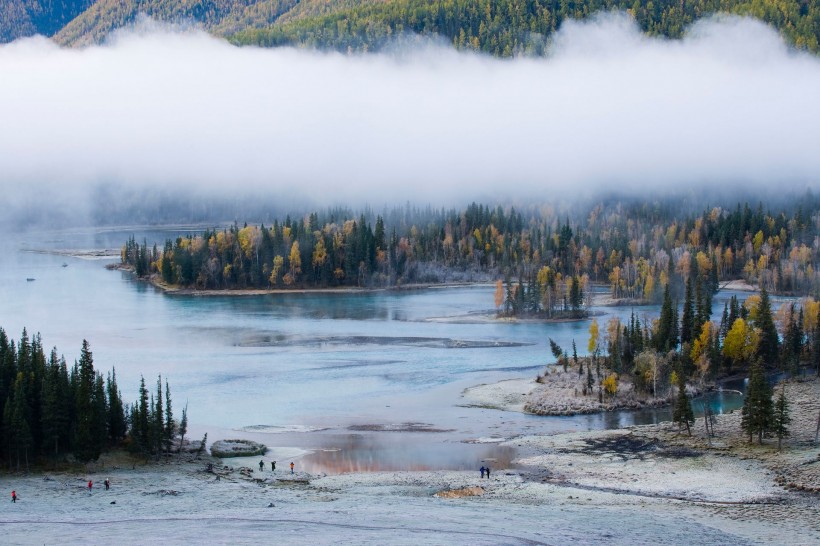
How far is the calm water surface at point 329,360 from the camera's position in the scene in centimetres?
7431

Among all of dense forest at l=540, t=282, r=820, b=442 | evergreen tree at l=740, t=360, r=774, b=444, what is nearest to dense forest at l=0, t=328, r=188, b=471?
dense forest at l=540, t=282, r=820, b=442

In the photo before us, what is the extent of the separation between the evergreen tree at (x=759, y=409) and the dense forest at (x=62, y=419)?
117 feet

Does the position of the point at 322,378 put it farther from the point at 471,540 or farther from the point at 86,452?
the point at 471,540

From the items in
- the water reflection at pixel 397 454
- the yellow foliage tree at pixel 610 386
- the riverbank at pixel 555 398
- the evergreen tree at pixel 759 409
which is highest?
the evergreen tree at pixel 759 409

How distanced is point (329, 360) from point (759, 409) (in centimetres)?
5117

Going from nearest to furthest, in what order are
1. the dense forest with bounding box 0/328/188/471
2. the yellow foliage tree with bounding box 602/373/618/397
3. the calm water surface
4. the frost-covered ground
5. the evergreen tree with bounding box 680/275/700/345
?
the frost-covered ground < the dense forest with bounding box 0/328/188/471 < the calm water surface < the yellow foliage tree with bounding box 602/373/618/397 < the evergreen tree with bounding box 680/275/700/345

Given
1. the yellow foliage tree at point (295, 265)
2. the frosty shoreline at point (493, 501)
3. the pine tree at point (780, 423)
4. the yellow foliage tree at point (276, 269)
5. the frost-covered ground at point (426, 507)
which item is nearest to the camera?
the frost-covered ground at point (426, 507)

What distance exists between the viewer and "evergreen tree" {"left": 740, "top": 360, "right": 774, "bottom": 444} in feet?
216

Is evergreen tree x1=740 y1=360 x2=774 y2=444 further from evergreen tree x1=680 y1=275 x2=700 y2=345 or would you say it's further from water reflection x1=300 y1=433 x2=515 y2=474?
evergreen tree x1=680 y1=275 x2=700 y2=345

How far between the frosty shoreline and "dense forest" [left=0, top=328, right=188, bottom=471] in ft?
8.70

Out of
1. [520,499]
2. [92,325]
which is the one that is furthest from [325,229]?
[520,499]

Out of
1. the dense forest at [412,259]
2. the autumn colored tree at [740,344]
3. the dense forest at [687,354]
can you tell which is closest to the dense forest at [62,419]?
the dense forest at [687,354]

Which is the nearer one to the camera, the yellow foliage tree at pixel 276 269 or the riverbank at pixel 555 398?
the riverbank at pixel 555 398

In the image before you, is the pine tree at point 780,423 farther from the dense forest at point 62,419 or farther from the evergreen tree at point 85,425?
the evergreen tree at point 85,425
